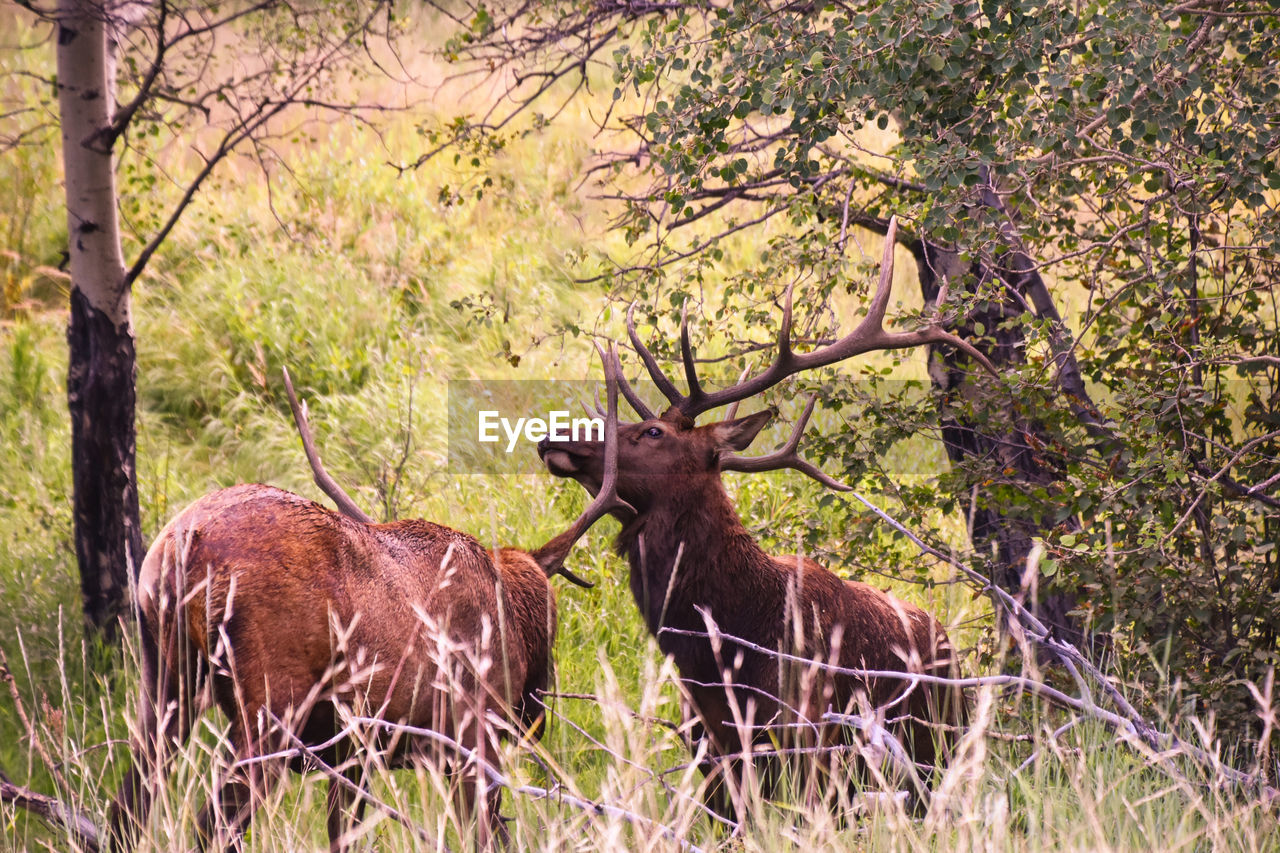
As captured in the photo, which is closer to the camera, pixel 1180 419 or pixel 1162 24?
pixel 1162 24

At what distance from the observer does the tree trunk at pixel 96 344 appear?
5.67 metres

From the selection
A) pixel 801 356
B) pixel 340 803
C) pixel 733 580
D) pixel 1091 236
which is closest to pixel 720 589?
pixel 733 580

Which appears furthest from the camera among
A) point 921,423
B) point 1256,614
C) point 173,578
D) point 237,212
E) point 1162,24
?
point 237,212

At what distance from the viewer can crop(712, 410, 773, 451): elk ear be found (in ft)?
14.4

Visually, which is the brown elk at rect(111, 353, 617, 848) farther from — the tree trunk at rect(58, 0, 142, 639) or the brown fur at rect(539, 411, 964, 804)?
the tree trunk at rect(58, 0, 142, 639)

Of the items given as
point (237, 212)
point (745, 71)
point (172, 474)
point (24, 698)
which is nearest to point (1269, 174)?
point (745, 71)

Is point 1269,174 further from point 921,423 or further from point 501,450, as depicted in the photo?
point 501,450

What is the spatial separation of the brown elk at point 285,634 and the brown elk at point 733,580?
68 cm

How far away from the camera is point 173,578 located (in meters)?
3.41

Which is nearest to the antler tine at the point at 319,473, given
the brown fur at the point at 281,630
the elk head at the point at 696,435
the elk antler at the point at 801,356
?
the brown fur at the point at 281,630

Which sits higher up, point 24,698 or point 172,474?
point 172,474

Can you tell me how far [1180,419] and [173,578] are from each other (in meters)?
3.10

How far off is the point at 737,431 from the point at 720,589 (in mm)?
580

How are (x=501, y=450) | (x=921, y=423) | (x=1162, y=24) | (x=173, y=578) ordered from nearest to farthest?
(x=173, y=578) < (x=1162, y=24) < (x=921, y=423) < (x=501, y=450)
